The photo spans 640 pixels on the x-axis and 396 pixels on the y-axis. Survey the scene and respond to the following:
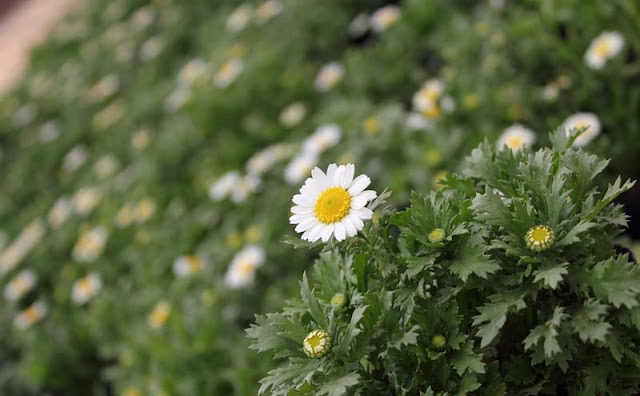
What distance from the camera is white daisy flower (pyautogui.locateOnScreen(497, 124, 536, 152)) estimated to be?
2598 millimetres

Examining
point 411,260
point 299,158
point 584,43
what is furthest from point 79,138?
point 411,260

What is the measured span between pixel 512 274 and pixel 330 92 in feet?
8.83

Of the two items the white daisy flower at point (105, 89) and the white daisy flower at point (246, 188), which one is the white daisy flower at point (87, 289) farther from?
the white daisy flower at point (105, 89)

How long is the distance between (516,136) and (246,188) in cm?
133

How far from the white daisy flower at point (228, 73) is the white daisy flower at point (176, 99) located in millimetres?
252

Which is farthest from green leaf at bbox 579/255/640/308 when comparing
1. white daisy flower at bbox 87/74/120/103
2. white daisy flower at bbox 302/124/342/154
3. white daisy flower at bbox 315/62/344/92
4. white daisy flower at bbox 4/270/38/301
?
white daisy flower at bbox 87/74/120/103

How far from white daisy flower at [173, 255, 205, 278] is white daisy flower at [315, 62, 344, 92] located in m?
1.25

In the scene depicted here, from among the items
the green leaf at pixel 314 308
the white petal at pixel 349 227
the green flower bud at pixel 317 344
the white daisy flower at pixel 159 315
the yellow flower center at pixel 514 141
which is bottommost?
the green flower bud at pixel 317 344

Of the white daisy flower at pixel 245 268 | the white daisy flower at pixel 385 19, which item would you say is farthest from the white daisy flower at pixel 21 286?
the white daisy flower at pixel 385 19

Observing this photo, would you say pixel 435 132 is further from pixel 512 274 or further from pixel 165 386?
pixel 512 274

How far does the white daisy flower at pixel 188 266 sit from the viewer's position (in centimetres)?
317

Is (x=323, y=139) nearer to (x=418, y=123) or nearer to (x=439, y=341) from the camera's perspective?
(x=418, y=123)

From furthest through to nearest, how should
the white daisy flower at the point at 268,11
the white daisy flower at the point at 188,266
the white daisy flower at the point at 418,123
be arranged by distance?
the white daisy flower at the point at 268,11 → the white daisy flower at the point at 188,266 → the white daisy flower at the point at 418,123

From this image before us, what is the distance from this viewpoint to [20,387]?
363cm
